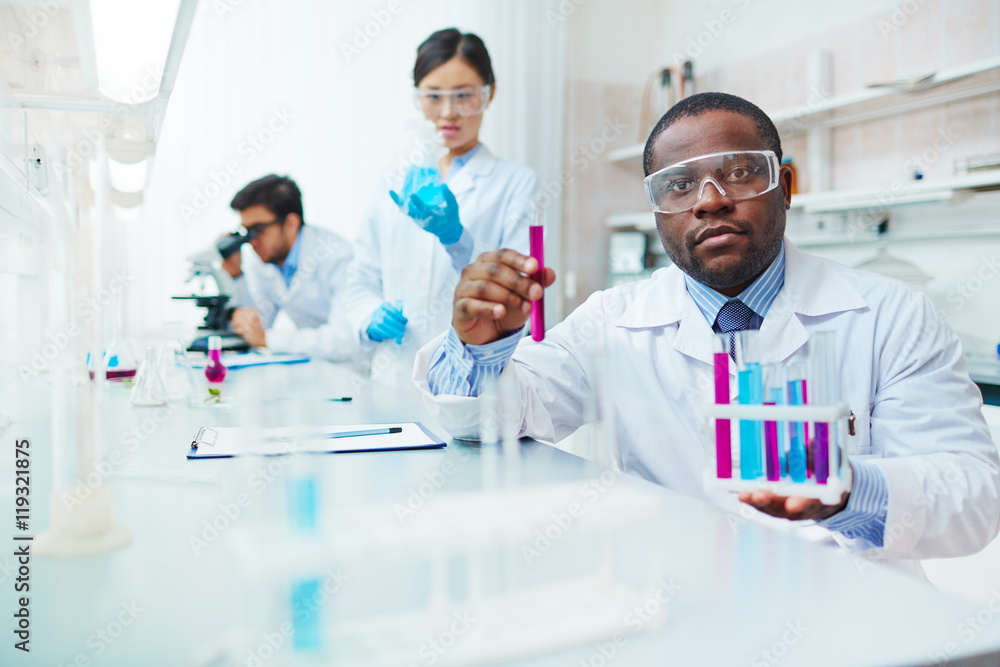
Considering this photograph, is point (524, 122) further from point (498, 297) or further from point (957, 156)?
point (498, 297)

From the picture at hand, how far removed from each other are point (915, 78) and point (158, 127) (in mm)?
2569

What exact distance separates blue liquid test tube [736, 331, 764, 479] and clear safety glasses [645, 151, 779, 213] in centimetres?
48

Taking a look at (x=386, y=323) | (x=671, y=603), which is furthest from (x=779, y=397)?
(x=386, y=323)

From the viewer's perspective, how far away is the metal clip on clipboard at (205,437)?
1.24 metres

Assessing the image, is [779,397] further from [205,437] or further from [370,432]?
[205,437]

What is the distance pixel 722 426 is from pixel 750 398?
0.15ft

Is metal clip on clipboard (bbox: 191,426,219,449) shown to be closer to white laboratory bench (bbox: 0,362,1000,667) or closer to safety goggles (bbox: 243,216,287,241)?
white laboratory bench (bbox: 0,362,1000,667)

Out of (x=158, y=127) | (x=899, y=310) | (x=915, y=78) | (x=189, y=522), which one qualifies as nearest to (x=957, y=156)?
(x=915, y=78)

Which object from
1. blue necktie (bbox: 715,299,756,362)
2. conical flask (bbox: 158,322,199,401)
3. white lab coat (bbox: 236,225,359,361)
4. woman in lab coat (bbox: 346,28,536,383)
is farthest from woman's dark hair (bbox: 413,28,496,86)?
blue necktie (bbox: 715,299,756,362)

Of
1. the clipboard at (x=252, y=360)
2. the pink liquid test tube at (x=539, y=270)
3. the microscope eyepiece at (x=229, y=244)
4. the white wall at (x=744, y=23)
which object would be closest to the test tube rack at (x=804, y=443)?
the pink liquid test tube at (x=539, y=270)

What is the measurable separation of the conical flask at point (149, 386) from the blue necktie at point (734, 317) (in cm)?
127

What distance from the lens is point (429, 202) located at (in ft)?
6.43

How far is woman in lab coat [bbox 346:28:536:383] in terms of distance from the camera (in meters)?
2.44

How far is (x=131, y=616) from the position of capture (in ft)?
1.98
